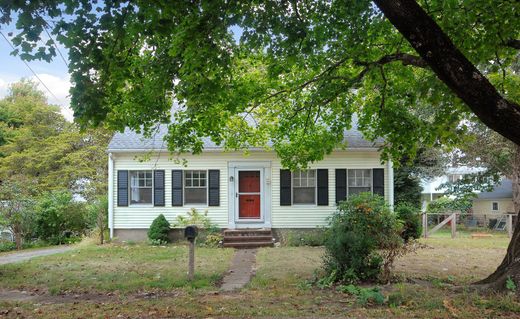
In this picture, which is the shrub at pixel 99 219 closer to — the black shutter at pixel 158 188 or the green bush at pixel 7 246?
the black shutter at pixel 158 188

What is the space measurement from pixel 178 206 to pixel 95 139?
14906mm

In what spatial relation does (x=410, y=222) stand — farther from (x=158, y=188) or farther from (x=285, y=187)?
(x=158, y=188)

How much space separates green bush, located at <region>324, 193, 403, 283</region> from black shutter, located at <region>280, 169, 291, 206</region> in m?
7.77

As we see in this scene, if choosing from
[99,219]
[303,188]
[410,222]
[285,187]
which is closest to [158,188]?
[99,219]

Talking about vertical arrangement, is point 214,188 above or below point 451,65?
below

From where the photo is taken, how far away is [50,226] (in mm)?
19062

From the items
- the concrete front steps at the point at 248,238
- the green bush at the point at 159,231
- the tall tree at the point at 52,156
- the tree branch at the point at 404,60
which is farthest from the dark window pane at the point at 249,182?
the tall tree at the point at 52,156

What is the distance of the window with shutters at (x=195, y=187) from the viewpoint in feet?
57.3

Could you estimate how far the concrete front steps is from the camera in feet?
52.1

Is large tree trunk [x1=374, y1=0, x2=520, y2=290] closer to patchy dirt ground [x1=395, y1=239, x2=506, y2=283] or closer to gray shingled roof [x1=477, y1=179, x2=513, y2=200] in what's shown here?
Result: patchy dirt ground [x1=395, y1=239, x2=506, y2=283]

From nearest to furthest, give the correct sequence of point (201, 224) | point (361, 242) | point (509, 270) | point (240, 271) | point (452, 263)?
point (509, 270) → point (361, 242) → point (240, 271) → point (452, 263) → point (201, 224)

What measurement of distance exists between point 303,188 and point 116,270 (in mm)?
8301

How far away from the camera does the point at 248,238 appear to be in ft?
53.3

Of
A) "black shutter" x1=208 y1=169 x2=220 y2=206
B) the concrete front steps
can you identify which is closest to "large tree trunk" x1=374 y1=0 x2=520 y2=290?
the concrete front steps
